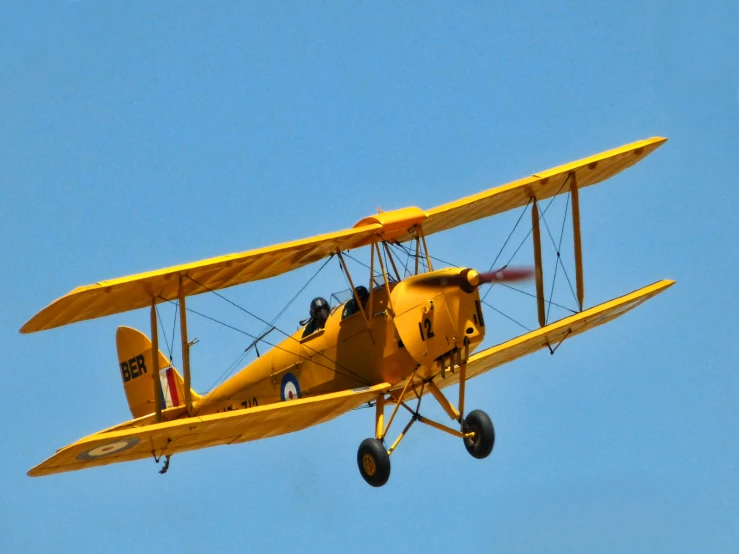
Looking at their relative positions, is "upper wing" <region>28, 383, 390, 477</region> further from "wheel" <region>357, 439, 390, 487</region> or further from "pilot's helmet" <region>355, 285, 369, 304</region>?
"pilot's helmet" <region>355, 285, 369, 304</region>

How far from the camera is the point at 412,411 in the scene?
21.8 m

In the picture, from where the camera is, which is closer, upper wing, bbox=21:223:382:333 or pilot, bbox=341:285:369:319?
upper wing, bbox=21:223:382:333

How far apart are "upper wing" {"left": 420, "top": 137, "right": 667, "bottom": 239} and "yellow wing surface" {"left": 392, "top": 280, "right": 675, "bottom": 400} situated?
1873mm

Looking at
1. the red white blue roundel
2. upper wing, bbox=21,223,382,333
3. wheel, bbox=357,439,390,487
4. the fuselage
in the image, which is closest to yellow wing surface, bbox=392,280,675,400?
the fuselage

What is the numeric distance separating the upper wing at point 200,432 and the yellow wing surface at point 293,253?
1.58 metres

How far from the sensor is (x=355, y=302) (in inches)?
867

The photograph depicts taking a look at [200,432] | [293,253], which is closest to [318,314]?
[293,253]

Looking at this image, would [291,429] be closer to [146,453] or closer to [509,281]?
[146,453]

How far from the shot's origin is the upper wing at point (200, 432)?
2048 centimetres

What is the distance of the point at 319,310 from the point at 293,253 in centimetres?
98

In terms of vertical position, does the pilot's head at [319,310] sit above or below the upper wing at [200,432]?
above

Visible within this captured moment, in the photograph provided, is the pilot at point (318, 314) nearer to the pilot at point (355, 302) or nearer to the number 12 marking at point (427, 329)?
the pilot at point (355, 302)

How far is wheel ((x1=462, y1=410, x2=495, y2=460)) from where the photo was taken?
21.6 metres

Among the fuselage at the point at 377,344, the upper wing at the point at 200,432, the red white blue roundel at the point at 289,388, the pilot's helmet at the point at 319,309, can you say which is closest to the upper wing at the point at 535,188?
the pilot's helmet at the point at 319,309
